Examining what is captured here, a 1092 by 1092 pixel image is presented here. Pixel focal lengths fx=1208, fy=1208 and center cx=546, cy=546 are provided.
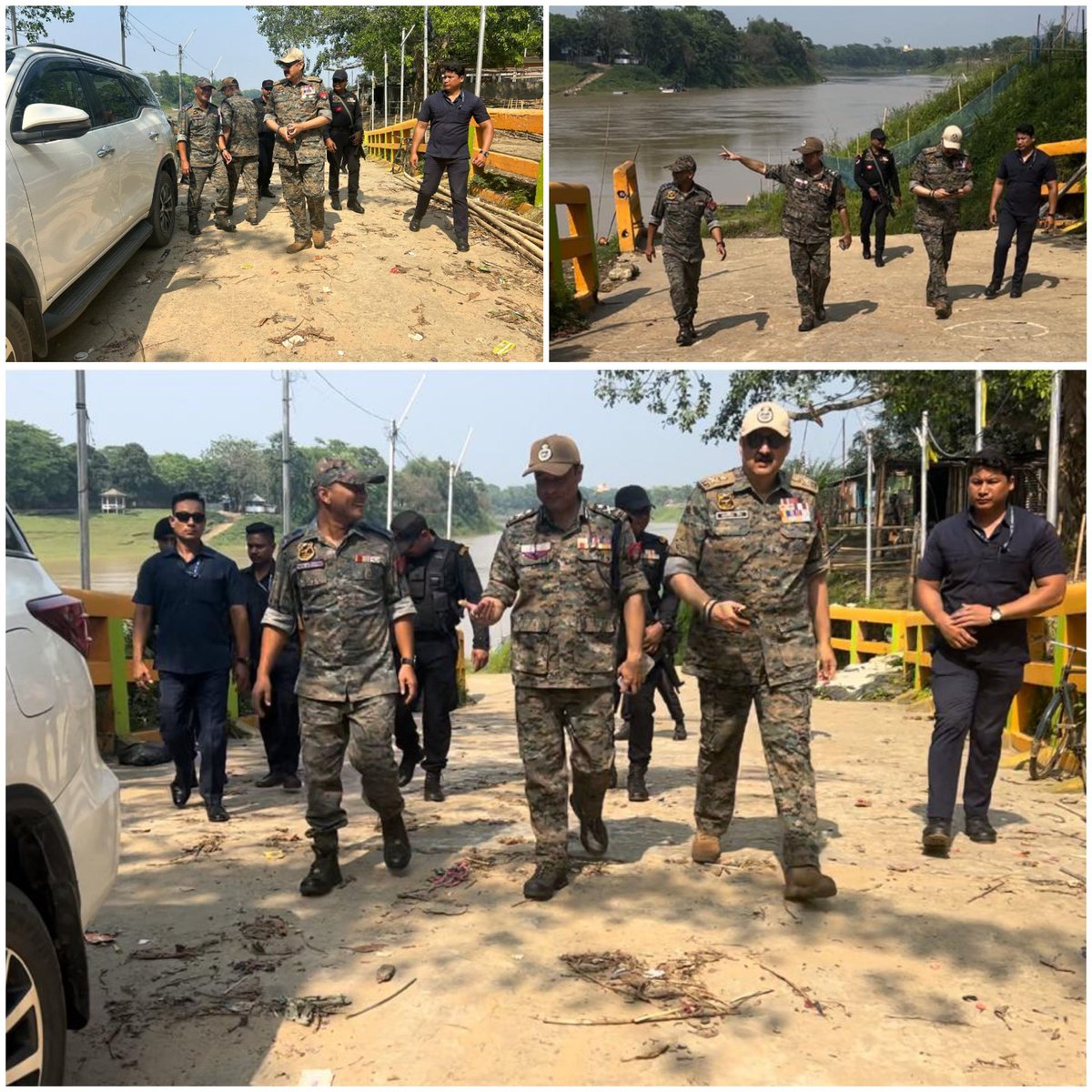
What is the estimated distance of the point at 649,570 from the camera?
22.9 feet

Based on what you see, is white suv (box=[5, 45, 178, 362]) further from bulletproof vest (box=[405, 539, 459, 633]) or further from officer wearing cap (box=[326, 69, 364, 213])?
officer wearing cap (box=[326, 69, 364, 213])

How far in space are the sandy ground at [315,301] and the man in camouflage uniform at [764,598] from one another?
4.27 metres

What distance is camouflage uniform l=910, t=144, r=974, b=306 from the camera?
1082 cm

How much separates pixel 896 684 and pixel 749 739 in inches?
141

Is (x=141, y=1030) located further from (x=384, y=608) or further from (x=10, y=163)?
(x=10, y=163)

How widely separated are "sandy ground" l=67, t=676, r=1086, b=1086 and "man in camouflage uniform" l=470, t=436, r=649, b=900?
1.49 ft

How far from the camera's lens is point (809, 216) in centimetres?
1027

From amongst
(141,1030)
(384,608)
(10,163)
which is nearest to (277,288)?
(10,163)

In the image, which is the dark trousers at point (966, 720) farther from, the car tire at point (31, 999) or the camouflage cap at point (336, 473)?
the car tire at point (31, 999)

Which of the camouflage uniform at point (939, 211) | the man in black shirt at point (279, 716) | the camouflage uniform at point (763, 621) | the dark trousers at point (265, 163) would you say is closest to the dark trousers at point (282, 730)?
the man in black shirt at point (279, 716)

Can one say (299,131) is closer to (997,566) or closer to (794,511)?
(794,511)

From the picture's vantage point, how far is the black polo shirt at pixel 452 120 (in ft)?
36.4

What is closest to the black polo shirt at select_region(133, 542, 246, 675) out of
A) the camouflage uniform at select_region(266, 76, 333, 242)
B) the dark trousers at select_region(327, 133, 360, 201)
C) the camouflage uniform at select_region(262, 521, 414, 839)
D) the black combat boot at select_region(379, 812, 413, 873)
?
the camouflage uniform at select_region(262, 521, 414, 839)

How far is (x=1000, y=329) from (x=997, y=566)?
5.65 meters
